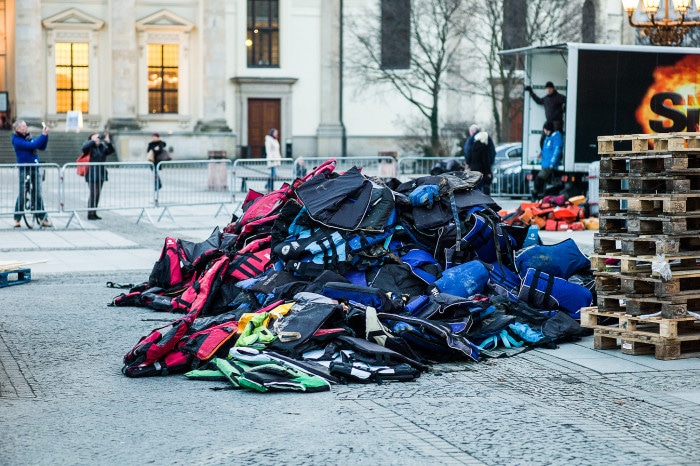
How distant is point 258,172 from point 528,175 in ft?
20.2

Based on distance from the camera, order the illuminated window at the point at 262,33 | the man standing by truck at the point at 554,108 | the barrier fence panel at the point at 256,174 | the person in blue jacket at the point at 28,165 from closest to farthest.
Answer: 1. the person in blue jacket at the point at 28,165
2. the man standing by truck at the point at 554,108
3. the barrier fence panel at the point at 256,174
4. the illuminated window at the point at 262,33

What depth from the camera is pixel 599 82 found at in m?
24.1

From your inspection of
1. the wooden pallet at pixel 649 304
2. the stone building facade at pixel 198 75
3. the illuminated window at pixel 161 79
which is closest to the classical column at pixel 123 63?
the stone building facade at pixel 198 75

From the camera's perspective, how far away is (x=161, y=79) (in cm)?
5056

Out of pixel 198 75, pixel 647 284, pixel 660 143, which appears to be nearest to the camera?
pixel 660 143

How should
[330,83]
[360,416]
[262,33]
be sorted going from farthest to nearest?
[330,83]
[262,33]
[360,416]

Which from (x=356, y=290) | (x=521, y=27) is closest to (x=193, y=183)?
(x=356, y=290)

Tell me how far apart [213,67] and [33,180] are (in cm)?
2914

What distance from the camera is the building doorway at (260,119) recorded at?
170 feet

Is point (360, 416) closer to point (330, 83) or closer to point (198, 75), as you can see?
point (198, 75)

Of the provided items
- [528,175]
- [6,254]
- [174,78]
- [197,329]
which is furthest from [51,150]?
[197,329]

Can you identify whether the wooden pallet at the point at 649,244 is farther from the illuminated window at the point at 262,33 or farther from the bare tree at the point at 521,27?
the illuminated window at the point at 262,33

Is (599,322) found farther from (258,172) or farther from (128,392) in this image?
(258,172)

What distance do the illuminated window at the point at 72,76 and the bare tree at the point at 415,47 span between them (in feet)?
36.8
